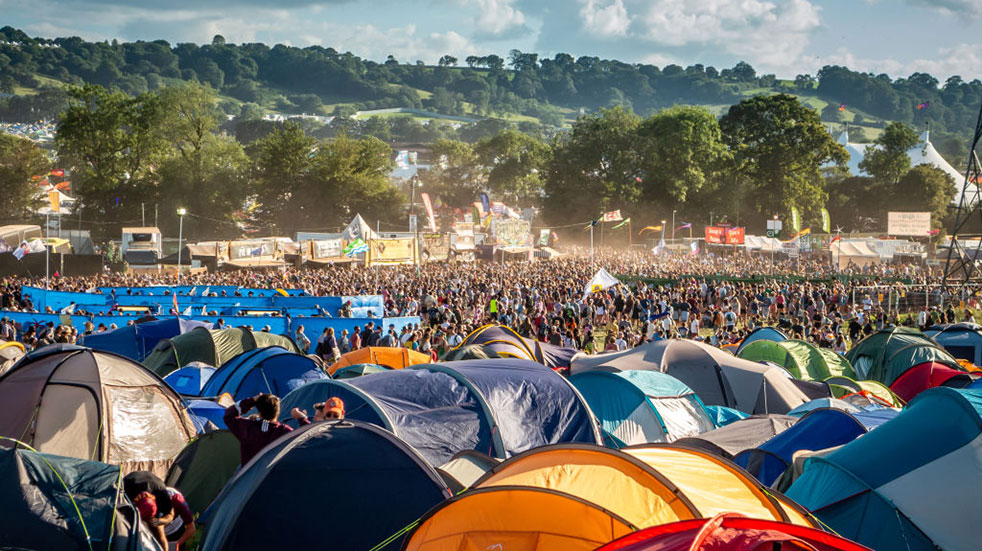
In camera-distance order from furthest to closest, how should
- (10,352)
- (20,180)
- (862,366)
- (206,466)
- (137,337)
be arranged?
(20,180), (137,337), (862,366), (10,352), (206,466)

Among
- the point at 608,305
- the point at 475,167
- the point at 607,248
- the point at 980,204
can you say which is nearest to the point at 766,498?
the point at 608,305

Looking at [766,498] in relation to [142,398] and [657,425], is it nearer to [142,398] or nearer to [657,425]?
[657,425]

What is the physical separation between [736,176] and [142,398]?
61.4 metres

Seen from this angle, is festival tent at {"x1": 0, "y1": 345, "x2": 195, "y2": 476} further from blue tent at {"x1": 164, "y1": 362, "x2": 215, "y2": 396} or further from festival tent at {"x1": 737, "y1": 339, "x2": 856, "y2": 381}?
festival tent at {"x1": 737, "y1": 339, "x2": 856, "y2": 381}

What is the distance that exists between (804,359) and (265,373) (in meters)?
9.54

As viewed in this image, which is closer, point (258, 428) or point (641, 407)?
point (258, 428)

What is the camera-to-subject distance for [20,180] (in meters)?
62.2

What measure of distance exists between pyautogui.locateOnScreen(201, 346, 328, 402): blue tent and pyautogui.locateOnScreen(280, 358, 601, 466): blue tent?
3.25 metres

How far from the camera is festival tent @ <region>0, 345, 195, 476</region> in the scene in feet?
27.4

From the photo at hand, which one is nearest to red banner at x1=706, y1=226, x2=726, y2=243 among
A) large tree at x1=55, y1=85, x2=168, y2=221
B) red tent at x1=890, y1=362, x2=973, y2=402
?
red tent at x1=890, y1=362, x2=973, y2=402

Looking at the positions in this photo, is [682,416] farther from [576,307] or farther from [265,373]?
[576,307]

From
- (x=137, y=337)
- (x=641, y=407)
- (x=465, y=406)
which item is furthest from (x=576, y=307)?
(x=465, y=406)

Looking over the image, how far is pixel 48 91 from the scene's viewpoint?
16738 cm

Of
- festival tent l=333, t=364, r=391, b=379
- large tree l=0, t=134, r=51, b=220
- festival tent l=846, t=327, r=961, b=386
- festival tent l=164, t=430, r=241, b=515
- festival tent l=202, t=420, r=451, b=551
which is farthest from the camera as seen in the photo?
large tree l=0, t=134, r=51, b=220
